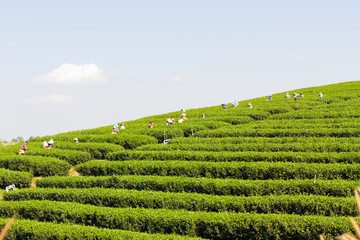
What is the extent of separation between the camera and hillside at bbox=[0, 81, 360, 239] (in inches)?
618

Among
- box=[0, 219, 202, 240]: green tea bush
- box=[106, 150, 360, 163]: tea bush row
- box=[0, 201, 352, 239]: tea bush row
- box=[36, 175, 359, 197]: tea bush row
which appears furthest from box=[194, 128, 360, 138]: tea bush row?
box=[0, 219, 202, 240]: green tea bush

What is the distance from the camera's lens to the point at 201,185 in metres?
19.9

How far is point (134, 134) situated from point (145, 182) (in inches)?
581

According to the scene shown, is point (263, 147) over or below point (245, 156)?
over

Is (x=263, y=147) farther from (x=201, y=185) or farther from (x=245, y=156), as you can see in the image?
(x=201, y=185)

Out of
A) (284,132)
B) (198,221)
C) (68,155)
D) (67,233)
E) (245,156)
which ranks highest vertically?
(68,155)

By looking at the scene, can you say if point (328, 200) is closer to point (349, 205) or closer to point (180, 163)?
point (349, 205)

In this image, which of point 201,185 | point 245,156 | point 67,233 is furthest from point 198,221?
point 245,156

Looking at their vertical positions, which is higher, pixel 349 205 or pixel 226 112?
pixel 226 112

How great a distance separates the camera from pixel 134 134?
3556 centimetres

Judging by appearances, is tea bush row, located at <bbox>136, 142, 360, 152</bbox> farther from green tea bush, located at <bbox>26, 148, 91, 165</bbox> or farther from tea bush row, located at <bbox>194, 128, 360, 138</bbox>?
green tea bush, located at <bbox>26, 148, 91, 165</bbox>

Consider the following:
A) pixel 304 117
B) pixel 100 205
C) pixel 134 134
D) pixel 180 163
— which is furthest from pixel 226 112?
pixel 100 205

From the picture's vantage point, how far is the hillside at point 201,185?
15.7 meters

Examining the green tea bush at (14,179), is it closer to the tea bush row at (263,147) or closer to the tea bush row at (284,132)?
the tea bush row at (263,147)
